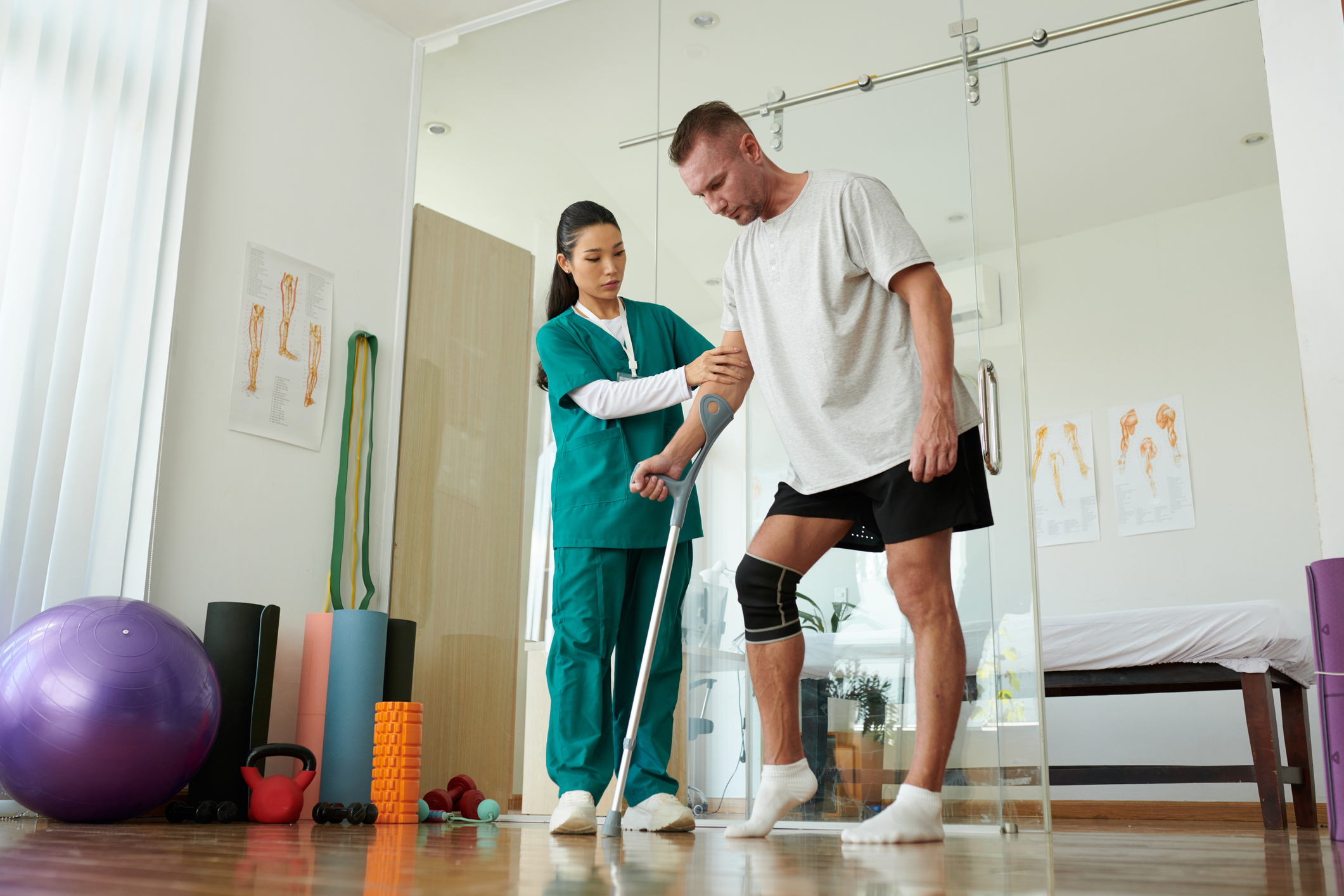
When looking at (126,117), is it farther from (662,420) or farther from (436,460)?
(662,420)

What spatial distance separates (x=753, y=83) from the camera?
146 inches

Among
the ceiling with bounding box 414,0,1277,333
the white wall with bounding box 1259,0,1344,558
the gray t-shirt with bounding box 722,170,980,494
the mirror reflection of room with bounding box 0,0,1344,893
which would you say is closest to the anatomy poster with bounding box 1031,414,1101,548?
the mirror reflection of room with bounding box 0,0,1344,893

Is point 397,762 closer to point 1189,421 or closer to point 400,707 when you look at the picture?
point 400,707

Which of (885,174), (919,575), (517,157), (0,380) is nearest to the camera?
(919,575)

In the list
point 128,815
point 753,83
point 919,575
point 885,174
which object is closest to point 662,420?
point 919,575

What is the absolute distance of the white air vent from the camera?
2859mm

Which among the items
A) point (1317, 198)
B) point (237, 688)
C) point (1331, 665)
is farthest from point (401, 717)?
point (1317, 198)

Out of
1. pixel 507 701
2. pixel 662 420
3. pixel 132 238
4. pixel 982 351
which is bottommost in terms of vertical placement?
pixel 507 701

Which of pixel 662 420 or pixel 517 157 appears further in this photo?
pixel 517 157

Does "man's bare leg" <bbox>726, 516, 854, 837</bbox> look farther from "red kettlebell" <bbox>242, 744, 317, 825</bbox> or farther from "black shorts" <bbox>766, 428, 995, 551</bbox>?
"red kettlebell" <bbox>242, 744, 317, 825</bbox>

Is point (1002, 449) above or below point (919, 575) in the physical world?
above

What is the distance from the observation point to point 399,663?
312cm

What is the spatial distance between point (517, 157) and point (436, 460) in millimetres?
1109

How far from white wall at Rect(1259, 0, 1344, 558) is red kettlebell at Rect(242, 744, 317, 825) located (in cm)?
238
